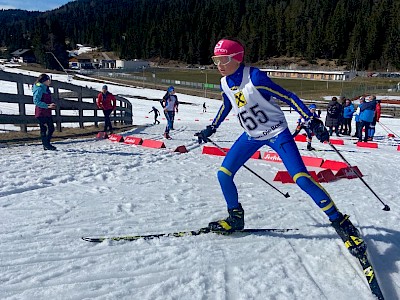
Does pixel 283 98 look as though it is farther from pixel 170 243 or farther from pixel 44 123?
pixel 44 123

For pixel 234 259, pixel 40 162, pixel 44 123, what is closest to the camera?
pixel 234 259

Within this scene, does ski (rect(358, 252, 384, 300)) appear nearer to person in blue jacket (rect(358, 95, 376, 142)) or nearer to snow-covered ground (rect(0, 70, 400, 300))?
snow-covered ground (rect(0, 70, 400, 300))

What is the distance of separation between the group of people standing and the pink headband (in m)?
11.3

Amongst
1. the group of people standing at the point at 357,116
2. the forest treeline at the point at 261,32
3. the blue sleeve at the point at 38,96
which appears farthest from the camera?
the forest treeline at the point at 261,32

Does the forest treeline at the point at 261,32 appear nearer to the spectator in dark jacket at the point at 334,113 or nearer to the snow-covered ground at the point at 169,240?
the spectator in dark jacket at the point at 334,113

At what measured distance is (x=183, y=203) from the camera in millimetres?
5172

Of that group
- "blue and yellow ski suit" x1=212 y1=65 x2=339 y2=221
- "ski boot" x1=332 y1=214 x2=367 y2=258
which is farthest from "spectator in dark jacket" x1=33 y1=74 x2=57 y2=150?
"ski boot" x1=332 y1=214 x2=367 y2=258

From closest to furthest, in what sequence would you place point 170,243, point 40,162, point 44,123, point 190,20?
point 170,243 → point 40,162 → point 44,123 → point 190,20

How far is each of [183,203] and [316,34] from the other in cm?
13265

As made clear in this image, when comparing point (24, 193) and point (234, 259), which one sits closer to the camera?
point (234, 259)

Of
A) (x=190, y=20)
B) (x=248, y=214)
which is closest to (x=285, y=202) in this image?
(x=248, y=214)

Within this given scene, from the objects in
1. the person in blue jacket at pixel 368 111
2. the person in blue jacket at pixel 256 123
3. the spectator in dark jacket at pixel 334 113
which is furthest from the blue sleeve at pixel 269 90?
the spectator in dark jacket at pixel 334 113

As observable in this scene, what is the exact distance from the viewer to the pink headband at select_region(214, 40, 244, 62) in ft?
12.4

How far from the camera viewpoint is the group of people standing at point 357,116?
44.8 ft
